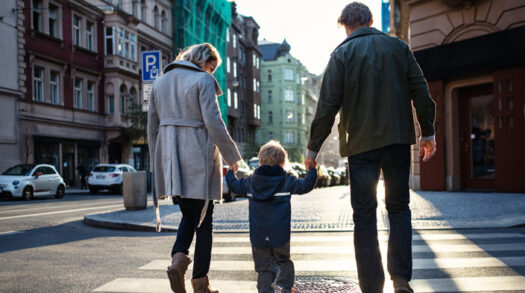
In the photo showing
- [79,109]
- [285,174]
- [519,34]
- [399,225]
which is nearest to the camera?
[399,225]

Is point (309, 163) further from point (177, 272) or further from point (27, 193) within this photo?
point (27, 193)

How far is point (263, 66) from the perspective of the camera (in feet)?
280

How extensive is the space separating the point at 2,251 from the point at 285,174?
14.1ft

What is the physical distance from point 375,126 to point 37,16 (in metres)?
29.7

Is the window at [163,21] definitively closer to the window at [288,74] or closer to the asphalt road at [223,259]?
the asphalt road at [223,259]

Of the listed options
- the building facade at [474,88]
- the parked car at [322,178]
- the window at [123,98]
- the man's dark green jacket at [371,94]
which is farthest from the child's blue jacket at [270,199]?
the window at [123,98]

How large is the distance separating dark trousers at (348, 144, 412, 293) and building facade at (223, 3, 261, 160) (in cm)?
5189

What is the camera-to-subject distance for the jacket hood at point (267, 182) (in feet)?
13.5

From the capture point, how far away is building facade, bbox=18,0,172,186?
92.3ft

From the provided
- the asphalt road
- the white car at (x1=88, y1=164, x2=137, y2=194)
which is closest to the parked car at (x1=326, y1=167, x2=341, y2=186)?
the white car at (x1=88, y1=164, x2=137, y2=194)

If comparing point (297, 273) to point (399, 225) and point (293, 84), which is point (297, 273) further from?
point (293, 84)

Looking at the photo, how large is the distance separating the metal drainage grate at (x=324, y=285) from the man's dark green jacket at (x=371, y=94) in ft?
3.64

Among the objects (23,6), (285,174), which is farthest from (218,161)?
(23,6)

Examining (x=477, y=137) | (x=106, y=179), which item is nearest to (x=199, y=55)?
(x=477, y=137)
